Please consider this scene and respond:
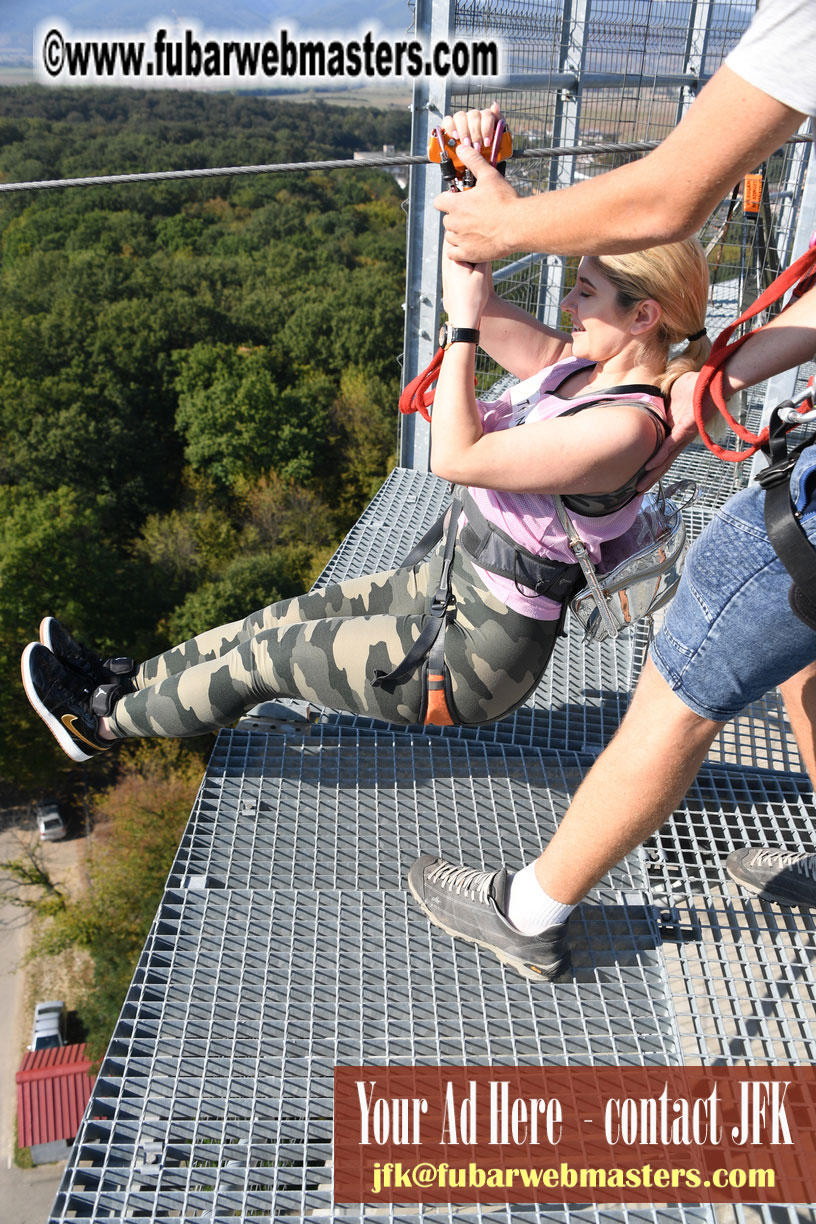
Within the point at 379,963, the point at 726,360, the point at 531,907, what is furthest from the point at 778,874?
the point at 726,360

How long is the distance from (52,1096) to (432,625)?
16386mm

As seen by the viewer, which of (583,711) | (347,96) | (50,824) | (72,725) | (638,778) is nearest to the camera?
(638,778)

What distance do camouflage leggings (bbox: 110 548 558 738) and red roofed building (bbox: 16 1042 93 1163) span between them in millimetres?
14969

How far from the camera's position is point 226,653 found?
280 cm

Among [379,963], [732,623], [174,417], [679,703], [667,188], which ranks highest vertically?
[667,188]

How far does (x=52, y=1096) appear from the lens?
15.3 meters

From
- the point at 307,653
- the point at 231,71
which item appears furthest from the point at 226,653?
the point at 231,71

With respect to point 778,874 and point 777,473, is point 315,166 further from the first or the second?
point 778,874

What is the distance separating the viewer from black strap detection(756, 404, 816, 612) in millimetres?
1625

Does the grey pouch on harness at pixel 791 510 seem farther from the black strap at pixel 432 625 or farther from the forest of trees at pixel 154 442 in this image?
the forest of trees at pixel 154 442

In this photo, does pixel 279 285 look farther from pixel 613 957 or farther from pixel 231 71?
pixel 613 957

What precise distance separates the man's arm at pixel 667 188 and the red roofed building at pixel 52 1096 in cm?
1666

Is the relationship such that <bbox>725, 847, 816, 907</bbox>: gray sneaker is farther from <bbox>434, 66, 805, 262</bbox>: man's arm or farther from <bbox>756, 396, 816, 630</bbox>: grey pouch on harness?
<bbox>434, 66, 805, 262</bbox>: man's arm

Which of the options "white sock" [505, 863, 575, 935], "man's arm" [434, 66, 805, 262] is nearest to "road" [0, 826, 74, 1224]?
"white sock" [505, 863, 575, 935]
